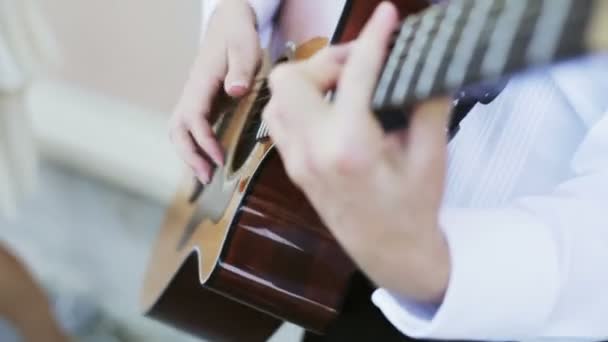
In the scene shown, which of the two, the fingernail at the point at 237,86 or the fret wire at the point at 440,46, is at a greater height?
the fret wire at the point at 440,46

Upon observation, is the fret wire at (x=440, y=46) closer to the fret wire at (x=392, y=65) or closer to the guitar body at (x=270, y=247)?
the fret wire at (x=392, y=65)

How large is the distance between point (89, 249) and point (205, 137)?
29.9 inches

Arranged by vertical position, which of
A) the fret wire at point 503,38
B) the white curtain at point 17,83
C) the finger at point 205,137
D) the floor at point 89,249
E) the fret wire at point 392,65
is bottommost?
the floor at point 89,249

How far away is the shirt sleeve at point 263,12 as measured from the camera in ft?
2.29

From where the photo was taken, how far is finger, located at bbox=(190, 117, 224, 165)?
665 mm

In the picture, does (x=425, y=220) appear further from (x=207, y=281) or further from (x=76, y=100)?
(x=76, y=100)

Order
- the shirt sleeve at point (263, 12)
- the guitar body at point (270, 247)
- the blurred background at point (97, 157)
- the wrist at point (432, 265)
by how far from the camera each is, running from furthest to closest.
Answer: the blurred background at point (97, 157), the shirt sleeve at point (263, 12), the guitar body at point (270, 247), the wrist at point (432, 265)

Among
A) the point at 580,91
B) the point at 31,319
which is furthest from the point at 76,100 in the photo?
the point at 580,91

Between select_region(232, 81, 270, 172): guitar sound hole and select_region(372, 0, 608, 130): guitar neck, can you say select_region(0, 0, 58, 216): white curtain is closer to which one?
select_region(232, 81, 270, 172): guitar sound hole

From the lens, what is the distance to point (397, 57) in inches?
14.0

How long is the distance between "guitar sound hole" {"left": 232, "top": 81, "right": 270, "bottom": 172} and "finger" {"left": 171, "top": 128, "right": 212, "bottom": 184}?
4 centimetres

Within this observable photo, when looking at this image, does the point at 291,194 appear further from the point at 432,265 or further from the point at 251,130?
the point at 432,265

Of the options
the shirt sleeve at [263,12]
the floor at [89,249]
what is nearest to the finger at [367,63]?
the shirt sleeve at [263,12]

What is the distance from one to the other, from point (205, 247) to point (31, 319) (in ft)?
1.76
